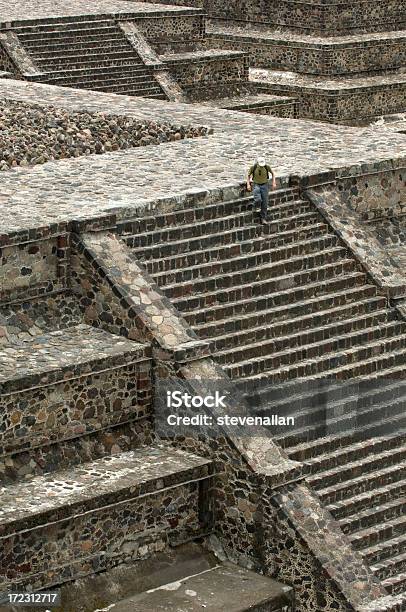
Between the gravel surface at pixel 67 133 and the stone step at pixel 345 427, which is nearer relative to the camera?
the stone step at pixel 345 427

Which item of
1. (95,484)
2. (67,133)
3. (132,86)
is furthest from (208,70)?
(95,484)

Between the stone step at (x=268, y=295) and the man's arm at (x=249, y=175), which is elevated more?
the man's arm at (x=249, y=175)

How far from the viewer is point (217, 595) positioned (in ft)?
52.7

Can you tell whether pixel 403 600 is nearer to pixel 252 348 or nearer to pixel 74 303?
pixel 252 348

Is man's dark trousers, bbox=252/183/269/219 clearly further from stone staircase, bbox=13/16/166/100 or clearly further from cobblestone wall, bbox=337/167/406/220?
stone staircase, bbox=13/16/166/100

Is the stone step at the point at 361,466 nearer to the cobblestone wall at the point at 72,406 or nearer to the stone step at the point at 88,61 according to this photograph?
the cobblestone wall at the point at 72,406

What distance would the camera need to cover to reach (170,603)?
626 inches

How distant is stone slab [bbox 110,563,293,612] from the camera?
15.9 metres

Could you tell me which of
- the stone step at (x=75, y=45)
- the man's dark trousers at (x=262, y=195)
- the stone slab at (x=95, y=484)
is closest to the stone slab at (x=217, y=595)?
the stone slab at (x=95, y=484)

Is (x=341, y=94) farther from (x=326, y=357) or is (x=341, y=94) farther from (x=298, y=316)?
(x=326, y=357)

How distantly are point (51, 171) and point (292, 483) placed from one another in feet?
18.9

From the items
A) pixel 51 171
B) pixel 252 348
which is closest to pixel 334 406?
pixel 252 348

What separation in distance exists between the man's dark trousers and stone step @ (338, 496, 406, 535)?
3.58m

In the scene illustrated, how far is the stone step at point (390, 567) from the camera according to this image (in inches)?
664
